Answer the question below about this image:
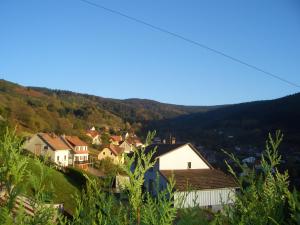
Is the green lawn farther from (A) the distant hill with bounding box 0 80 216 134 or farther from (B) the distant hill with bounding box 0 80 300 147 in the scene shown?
(B) the distant hill with bounding box 0 80 300 147

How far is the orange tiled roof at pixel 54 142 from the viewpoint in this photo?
63.9 metres

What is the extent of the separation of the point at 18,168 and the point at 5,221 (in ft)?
2.66

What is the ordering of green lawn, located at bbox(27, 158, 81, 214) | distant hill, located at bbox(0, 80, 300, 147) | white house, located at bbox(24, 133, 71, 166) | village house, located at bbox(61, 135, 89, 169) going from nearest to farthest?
green lawn, located at bbox(27, 158, 81, 214) → white house, located at bbox(24, 133, 71, 166) → village house, located at bbox(61, 135, 89, 169) → distant hill, located at bbox(0, 80, 300, 147)

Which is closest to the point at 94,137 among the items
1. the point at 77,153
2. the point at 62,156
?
the point at 77,153

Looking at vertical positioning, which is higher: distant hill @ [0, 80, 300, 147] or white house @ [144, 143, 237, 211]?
distant hill @ [0, 80, 300, 147]

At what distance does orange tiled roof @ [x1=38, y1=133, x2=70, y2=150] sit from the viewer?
63.9m

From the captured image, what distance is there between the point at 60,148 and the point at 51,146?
→ 2298mm

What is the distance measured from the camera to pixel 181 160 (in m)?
42.4

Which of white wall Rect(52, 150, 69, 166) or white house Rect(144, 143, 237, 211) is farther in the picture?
white wall Rect(52, 150, 69, 166)

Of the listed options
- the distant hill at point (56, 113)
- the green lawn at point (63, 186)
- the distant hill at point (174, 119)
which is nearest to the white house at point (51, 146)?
the distant hill at point (56, 113)

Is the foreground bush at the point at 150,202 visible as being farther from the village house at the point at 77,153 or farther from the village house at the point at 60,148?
the village house at the point at 77,153

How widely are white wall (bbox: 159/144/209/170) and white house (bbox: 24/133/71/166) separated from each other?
79.4 feet

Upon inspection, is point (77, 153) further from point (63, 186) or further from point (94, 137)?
point (63, 186)

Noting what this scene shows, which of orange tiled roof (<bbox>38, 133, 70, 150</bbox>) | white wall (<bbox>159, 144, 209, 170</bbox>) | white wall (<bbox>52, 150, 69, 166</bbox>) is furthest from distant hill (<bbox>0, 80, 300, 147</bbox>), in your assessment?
white wall (<bbox>159, 144, 209, 170</bbox>)
